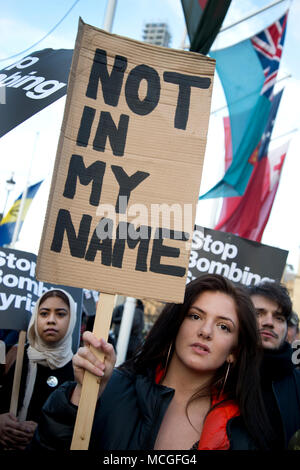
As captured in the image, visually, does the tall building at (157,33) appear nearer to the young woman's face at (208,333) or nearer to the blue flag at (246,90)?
the blue flag at (246,90)

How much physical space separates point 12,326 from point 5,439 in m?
0.89

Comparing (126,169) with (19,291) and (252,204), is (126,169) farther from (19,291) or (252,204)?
(252,204)

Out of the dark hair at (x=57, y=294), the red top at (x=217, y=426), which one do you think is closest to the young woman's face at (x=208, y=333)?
A: the red top at (x=217, y=426)

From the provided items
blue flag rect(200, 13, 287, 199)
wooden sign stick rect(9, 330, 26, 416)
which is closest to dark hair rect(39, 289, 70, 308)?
wooden sign stick rect(9, 330, 26, 416)

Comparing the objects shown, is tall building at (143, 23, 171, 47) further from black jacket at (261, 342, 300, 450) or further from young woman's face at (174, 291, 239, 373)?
young woman's face at (174, 291, 239, 373)

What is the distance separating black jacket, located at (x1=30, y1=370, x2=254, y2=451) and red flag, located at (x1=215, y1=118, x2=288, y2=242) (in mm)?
6116

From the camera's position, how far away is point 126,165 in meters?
2.00

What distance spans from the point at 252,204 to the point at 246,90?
6.05 feet

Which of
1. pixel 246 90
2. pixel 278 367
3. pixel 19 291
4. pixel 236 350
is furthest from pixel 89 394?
pixel 246 90

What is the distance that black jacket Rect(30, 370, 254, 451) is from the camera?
1.80 m

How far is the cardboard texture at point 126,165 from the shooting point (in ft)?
6.31

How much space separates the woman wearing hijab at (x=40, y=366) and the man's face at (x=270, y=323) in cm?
133

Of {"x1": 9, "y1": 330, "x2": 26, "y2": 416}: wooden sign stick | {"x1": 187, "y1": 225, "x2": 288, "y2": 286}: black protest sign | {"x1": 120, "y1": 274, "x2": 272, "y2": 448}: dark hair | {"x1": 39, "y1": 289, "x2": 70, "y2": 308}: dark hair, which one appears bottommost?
{"x1": 9, "y1": 330, "x2": 26, "y2": 416}: wooden sign stick
